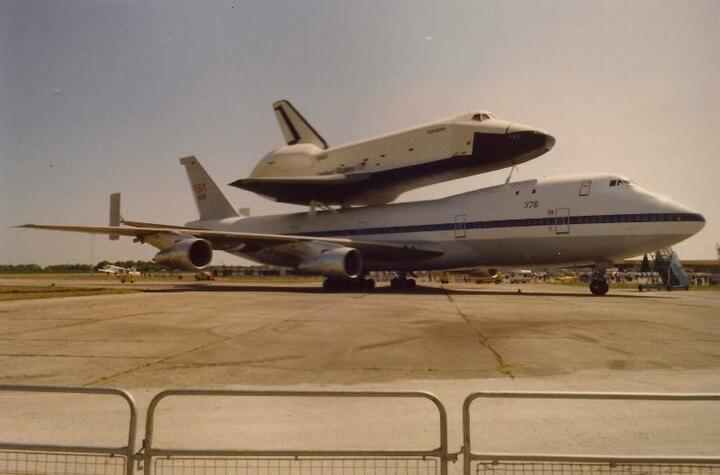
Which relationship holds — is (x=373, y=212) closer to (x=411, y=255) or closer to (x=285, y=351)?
(x=411, y=255)

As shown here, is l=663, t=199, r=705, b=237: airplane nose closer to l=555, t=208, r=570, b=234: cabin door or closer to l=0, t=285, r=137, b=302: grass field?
l=555, t=208, r=570, b=234: cabin door

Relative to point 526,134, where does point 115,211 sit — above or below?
below

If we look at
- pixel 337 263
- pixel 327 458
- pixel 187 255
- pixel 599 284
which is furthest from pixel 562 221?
pixel 327 458

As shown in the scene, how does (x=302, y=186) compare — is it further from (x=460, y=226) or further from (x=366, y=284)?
(x=460, y=226)

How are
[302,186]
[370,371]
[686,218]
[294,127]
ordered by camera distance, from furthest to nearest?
[294,127] < [302,186] < [686,218] < [370,371]

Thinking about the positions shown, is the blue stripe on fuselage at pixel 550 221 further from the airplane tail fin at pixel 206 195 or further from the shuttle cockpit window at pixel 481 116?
the airplane tail fin at pixel 206 195

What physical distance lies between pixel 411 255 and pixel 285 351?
17536 mm

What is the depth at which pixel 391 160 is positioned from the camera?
3073 centimetres

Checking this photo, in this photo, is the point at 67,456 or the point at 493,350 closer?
the point at 67,456

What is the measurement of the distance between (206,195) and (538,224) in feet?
78.3

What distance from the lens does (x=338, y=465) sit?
4.23 metres

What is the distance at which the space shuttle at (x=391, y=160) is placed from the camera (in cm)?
2697

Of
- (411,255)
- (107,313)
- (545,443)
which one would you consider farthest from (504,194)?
(545,443)

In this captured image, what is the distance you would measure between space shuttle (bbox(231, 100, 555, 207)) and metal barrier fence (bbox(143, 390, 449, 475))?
24.5m
